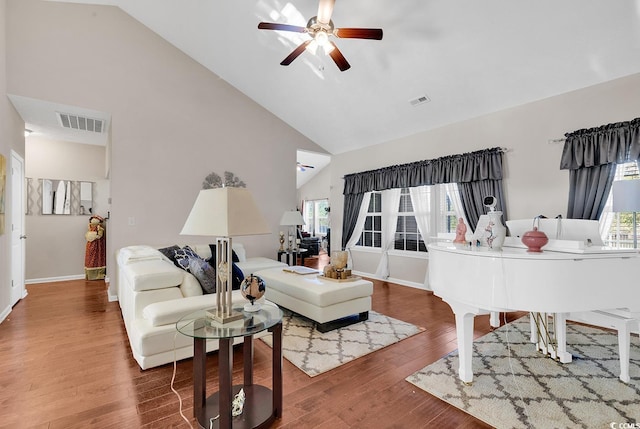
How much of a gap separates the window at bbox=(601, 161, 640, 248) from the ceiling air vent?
273 inches

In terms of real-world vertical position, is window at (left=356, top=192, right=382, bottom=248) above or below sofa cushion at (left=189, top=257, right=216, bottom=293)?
above

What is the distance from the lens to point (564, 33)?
9.82 ft

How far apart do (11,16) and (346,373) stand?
226 inches

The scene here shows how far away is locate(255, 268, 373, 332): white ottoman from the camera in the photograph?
3.16m

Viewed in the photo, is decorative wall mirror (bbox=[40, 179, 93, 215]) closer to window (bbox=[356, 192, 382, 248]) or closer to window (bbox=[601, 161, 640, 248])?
window (bbox=[356, 192, 382, 248])

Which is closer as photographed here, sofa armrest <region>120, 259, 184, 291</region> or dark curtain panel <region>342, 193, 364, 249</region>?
sofa armrest <region>120, 259, 184, 291</region>

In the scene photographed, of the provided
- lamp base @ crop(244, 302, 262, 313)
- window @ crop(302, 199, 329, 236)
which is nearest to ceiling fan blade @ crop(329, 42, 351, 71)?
lamp base @ crop(244, 302, 262, 313)

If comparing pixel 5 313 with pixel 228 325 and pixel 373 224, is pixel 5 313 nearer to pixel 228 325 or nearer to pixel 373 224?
pixel 228 325

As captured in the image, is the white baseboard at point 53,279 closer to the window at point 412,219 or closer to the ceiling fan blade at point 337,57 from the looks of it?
the window at point 412,219

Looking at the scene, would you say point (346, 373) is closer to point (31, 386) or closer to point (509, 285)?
point (509, 285)

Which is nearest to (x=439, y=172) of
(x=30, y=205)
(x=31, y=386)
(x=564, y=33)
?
(x=564, y=33)

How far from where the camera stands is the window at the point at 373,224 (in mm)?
6141

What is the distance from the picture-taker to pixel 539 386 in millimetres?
2205

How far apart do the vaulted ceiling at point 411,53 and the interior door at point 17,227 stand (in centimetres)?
255
